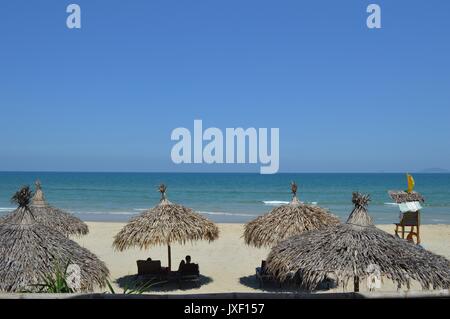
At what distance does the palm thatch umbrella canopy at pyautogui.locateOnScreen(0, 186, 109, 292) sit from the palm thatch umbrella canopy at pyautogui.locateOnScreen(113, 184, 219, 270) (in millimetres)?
2037

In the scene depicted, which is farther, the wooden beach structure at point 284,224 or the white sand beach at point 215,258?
the white sand beach at point 215,258

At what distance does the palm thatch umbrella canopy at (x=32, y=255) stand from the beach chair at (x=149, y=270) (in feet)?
8.50

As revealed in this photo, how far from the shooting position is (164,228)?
392 inches

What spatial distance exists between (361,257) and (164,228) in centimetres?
434

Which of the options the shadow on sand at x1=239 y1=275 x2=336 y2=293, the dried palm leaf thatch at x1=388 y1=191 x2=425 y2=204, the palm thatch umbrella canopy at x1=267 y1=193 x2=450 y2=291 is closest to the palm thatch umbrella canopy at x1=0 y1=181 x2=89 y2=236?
the shadow on sand at x1=239 y1=275 x2=336 y2=293

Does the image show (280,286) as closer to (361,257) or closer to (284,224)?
(284,224)

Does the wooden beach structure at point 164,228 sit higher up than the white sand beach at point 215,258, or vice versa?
the wooden beach structure at point 164,228

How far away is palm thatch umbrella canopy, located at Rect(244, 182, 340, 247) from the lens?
32.9ft

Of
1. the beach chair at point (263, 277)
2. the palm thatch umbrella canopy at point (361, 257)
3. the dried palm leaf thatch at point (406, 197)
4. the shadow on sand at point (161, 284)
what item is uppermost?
the dried palm leaf thatch at point (406, 197)

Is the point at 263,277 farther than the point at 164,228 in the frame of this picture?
Yes

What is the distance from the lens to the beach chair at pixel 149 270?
34.3 feet

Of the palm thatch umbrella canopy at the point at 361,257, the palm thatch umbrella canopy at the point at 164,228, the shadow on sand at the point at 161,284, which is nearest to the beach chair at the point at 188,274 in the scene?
the shadow on sand at the point at 161,284

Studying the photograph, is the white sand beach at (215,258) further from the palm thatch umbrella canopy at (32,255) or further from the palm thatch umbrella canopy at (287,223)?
the palm thatch umbrella canopy at (32,255)

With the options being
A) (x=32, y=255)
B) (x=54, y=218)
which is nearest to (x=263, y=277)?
(x=32, y=255)
